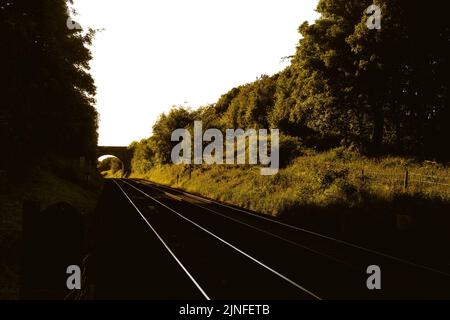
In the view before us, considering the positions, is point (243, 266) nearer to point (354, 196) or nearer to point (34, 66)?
point (34, 66)

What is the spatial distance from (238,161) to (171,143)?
22.0 m

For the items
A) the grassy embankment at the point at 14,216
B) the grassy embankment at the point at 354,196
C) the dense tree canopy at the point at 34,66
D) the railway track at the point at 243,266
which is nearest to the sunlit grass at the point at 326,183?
the grassy embankment at the point at 354,196

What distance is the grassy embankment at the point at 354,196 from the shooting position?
1433cm

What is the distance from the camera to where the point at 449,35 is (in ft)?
83.1

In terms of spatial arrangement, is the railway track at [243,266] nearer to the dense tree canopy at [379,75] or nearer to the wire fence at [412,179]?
the wire fence at [412,179]

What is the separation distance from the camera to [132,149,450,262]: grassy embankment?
14.3 m

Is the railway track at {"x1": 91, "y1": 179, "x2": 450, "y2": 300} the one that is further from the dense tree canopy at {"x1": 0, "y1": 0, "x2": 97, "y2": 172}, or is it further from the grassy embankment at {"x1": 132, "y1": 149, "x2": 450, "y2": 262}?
the dense tree canopy at {"x1": 0, "y1": 0, "x2": 97, "y2": 172}

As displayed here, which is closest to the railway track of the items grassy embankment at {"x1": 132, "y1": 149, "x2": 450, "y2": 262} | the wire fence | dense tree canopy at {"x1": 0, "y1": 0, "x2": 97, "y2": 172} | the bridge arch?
grassy embankment at {"x1": 132, "y1": 149, "x2": 450, "y2": 262}

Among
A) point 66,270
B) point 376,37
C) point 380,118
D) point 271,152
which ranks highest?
point 376,37

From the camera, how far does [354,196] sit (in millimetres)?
18141

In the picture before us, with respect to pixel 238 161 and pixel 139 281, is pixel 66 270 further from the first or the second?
pixel 238 161

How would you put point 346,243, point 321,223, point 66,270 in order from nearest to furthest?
point 66,270
point 346,243
point 321,223

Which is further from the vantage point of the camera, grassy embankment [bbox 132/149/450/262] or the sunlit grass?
the sunlit grass

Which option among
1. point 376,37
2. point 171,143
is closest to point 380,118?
point 376,37
